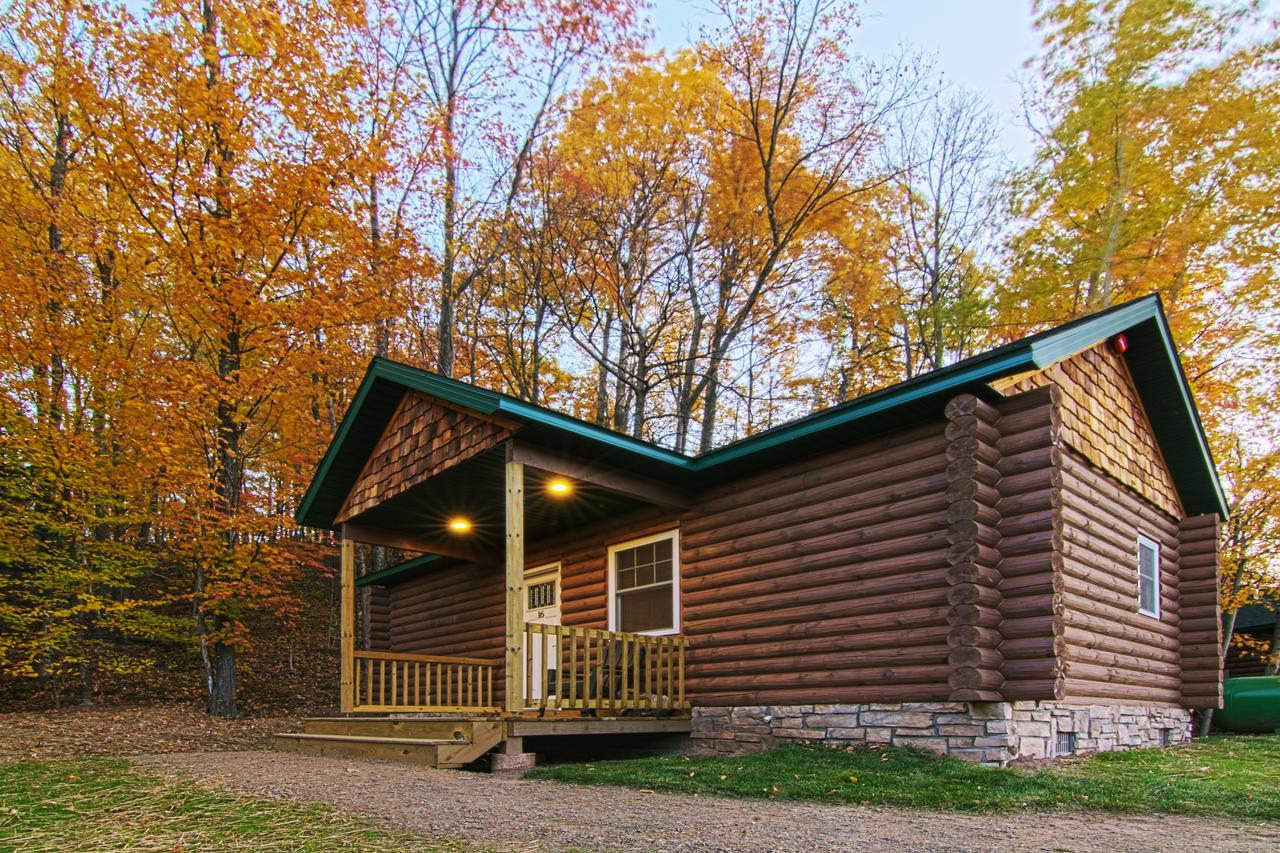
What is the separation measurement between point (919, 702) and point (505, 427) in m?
4.72

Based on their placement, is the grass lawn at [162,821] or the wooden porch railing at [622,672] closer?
the grass lawn at [162,821]

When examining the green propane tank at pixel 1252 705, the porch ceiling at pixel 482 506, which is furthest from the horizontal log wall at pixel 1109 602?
the porch ceiling at pixel 482 506

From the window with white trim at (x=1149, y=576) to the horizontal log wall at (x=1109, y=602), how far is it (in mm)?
134

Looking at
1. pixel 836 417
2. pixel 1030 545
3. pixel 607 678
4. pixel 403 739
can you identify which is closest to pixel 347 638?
pixel 403 739

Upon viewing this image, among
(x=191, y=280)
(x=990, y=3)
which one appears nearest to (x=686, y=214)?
(x=990, y=3)

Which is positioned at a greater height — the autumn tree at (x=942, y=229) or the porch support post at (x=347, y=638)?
the autumn tree at (x=942, y=229)

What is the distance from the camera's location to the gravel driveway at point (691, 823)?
14.4ft

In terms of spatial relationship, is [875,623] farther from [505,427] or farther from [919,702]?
[505,427]

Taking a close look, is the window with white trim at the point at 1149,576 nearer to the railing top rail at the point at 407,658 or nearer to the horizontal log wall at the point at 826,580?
the horizontal log wall at the point at 826,580

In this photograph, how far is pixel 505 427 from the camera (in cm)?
850

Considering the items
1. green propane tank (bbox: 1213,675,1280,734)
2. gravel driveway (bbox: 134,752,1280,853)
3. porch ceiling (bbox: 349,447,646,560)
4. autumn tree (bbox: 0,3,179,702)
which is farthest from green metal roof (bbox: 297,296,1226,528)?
autumn tree (bbox: 0,3,179,702)

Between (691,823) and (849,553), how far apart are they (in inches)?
158

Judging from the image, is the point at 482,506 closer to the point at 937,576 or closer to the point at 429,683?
the point at 429,683

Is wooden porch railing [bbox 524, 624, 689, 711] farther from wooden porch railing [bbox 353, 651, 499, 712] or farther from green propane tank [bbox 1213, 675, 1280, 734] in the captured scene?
green propane tank [bbox 1213, 675, 1280, 734]
